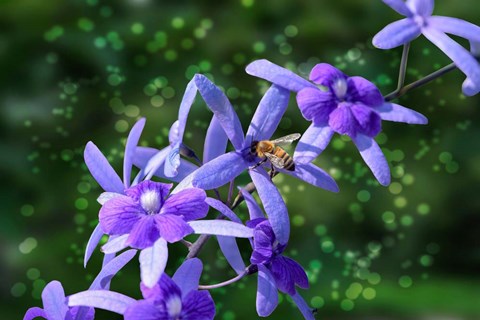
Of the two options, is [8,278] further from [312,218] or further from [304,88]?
[304,88]

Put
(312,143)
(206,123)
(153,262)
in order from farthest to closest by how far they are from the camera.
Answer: (206,123) → (312,143) → (153,262)

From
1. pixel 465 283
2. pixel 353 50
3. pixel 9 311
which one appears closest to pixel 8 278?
pixel 9 311

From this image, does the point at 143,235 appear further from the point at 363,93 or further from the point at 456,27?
the point at 456,27

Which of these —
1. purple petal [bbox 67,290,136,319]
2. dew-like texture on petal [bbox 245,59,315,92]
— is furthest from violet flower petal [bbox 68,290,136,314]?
dew-like texture on petal [bbox 245,59,315,92]

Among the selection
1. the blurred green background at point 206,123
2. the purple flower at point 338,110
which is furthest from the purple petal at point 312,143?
the blurred green background at point 206,123

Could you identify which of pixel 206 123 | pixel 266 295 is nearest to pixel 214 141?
pixel 266 295

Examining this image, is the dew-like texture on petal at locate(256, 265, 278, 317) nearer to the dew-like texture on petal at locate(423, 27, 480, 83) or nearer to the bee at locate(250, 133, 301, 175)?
the bee at locate(250, 133, 301, 175)
